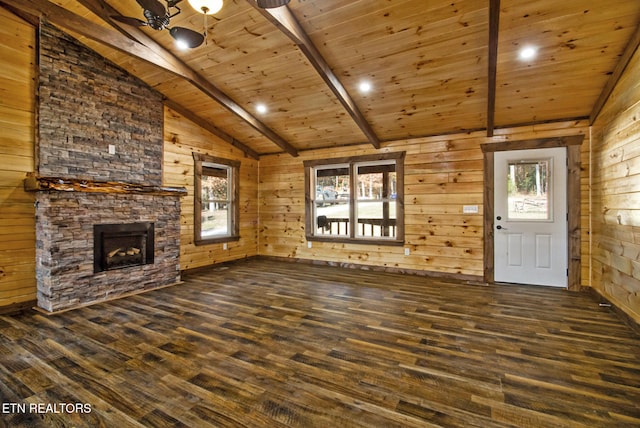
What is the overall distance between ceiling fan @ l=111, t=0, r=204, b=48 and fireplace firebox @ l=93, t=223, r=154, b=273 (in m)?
2.63

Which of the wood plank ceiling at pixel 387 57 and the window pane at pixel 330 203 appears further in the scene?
the window pane at pixel 330 203

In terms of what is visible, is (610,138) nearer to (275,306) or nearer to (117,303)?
(275,306)

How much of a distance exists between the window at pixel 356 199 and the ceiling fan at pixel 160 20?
368cm

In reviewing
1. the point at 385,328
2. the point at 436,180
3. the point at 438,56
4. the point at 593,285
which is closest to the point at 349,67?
the point at 438,56

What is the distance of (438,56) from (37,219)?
5046mm

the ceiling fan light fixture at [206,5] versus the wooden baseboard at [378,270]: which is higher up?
the ceiling fan light fixture at [206,5]

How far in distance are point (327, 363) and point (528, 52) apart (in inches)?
144

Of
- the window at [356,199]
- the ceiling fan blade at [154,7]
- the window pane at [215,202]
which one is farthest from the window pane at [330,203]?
the ceiling fan blade at [154,7]

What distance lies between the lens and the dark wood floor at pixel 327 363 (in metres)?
1.73

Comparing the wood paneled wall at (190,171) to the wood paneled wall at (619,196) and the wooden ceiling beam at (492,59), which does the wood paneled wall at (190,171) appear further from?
the wood paneled wall at (619,196)

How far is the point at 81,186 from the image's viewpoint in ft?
12.0

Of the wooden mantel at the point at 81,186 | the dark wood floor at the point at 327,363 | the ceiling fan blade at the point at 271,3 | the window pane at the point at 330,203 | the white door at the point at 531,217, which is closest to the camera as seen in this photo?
the dark wood floor at the point at 327,363

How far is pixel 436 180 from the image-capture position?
5.08 metres

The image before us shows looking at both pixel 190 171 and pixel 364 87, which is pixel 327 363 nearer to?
pixel 364 87
